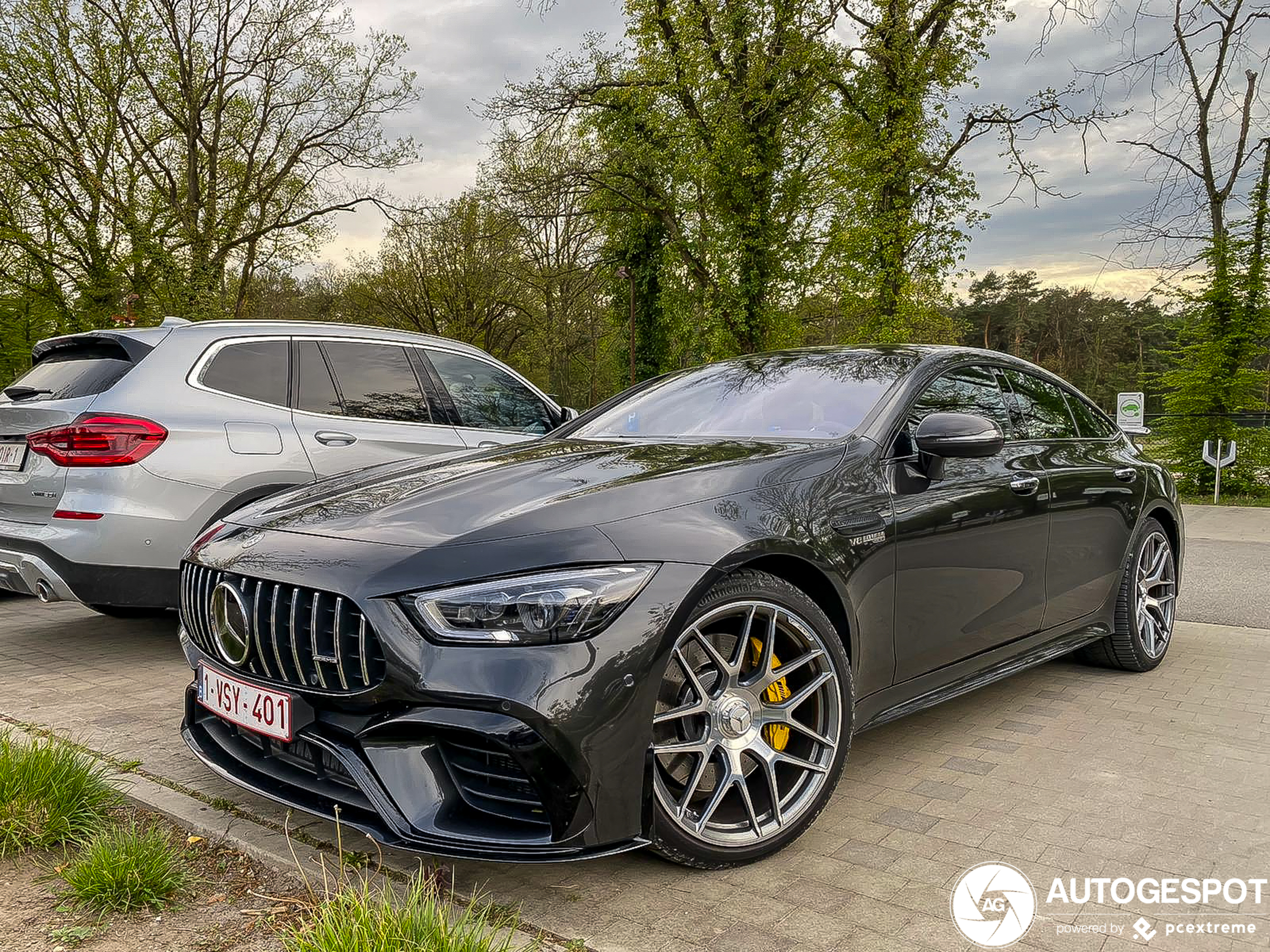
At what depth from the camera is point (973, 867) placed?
8.52 feet

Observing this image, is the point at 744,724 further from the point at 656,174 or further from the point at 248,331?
the point at 656,174

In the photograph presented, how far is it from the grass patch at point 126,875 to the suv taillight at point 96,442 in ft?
7.93

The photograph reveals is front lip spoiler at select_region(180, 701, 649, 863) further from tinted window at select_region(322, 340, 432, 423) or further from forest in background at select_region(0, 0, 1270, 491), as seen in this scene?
forest in background at select_region(0, 0, 1270, 491)

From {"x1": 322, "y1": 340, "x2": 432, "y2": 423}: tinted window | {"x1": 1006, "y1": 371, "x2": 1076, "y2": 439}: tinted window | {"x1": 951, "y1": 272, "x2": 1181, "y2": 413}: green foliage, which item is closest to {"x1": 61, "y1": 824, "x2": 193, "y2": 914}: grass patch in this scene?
{"x1": 322, "y1": 340, "x2": 432, "y2": 423}: tinted window

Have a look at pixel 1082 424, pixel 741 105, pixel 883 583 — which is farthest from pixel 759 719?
pixel 741 105

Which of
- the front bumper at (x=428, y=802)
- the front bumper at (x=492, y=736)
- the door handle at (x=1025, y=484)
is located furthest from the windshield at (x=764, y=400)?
the front bumper at (x=428, y=802)

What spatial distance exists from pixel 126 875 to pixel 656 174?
2630 centimetres

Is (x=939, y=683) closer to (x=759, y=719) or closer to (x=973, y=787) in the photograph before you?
(x=973, y=787)

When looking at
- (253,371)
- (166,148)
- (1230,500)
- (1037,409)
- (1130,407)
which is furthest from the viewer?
(166,148)

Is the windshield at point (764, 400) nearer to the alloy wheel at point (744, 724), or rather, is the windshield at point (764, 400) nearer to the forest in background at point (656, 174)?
the alloy wheel at point (744, 724)

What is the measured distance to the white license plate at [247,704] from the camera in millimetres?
2381

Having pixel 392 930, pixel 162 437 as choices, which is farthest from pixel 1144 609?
pixel 162 437

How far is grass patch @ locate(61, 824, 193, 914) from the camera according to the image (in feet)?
7.57

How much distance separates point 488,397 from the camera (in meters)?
6.27
